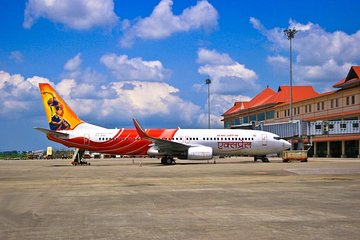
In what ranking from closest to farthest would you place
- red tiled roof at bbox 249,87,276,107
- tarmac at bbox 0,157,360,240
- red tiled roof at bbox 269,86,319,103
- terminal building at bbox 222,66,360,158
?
tarmac at bbox 0,157,360,240, terminal building at bbox 222,66,360,158, red tiled roof at bbox 269,86,319,103, red tiled roof at bbox 249,87,276,107

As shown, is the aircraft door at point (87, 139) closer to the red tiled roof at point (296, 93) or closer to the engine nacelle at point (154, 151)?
the engine nacelle at point (154, 151)

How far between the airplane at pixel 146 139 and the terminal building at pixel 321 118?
12128mm

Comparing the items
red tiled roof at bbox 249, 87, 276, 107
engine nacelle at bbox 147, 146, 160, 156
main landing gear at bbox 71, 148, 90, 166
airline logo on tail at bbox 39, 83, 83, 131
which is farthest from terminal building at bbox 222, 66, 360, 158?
airline logo on tail at bbox 39, 83, 83, 131

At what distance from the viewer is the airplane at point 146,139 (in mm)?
43312

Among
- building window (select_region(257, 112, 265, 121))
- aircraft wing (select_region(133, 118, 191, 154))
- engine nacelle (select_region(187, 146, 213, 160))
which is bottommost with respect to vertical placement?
engine nacelle (select_region(187, 146, 213, 160))

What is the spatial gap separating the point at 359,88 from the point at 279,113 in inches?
1150

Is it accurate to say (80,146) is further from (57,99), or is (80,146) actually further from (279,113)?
(279,113)

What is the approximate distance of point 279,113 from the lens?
96.2 meters

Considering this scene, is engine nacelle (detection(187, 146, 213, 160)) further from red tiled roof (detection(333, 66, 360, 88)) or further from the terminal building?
red tiled roof (detection(333, 66, 360, 88))

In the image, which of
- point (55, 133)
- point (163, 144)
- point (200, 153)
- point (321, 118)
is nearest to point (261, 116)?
point (321, 118)

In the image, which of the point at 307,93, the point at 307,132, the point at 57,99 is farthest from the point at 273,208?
the point at 307,93

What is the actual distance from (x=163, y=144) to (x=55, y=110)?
1085 centimetres

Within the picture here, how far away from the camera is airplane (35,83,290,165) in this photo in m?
43.3

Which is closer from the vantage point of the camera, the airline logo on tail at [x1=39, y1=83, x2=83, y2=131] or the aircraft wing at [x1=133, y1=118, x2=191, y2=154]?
the aircraft wing at [x1=133, y1=118, x2=191, y2=154]
